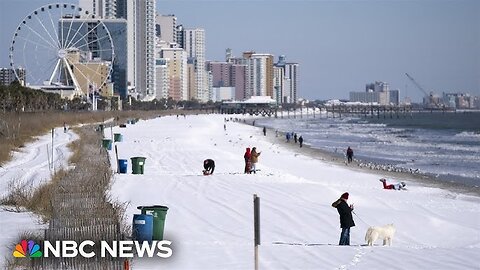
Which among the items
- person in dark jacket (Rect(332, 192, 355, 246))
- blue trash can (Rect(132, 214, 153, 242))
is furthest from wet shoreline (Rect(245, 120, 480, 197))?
blue trash can (Rect(132, 214, 153, 242))

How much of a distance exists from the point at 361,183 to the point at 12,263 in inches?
698

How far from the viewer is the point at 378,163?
122 ft

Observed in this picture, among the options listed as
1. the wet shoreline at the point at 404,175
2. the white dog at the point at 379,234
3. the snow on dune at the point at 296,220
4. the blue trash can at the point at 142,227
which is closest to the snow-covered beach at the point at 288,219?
the snow on dune at the point at 296,220

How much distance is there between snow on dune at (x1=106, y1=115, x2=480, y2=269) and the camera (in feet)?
34.6

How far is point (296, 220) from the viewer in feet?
49.5

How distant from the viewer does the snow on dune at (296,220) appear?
10547 millimetres

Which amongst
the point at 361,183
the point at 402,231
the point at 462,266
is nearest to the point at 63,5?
the point at 361,183

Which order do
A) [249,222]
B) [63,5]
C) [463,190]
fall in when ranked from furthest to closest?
[63,5]
[463,190]
[249,222]

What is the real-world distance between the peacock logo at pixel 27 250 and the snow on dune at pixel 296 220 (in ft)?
4.06

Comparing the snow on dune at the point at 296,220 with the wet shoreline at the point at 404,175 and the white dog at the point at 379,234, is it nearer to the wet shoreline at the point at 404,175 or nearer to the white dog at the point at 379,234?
the white dog at the point at 379,234

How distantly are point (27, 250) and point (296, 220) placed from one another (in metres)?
7.00

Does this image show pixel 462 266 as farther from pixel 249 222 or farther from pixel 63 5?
pixel 63 5

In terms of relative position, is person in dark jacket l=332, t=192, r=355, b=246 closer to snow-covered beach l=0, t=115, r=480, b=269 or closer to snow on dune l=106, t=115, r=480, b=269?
snow on dune l=106, t=115, r=480, b=269

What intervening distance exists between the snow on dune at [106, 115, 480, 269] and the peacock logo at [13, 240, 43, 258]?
1238mm
